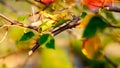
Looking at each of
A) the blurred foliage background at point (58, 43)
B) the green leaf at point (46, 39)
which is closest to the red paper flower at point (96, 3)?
the blurred foliage background at point (58, 43)

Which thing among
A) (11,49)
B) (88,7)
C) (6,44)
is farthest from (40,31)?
(6,44)

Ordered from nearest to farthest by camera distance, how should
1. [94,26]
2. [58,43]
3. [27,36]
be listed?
1. [94,26]
2. [27,36]
3. [58,43]

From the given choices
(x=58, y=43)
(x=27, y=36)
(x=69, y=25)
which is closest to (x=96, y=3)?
(x=69, y=25)

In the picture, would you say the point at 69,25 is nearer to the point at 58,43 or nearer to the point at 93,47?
the point at 93,47

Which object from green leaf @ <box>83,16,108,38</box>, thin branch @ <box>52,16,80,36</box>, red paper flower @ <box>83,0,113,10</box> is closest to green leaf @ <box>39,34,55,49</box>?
thin branch @ <box>52,16,80,36</box>

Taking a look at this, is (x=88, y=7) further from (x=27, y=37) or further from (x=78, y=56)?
(x=78, y=56)

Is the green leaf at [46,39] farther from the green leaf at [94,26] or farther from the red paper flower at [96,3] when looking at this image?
the green leaf at [94,26]
